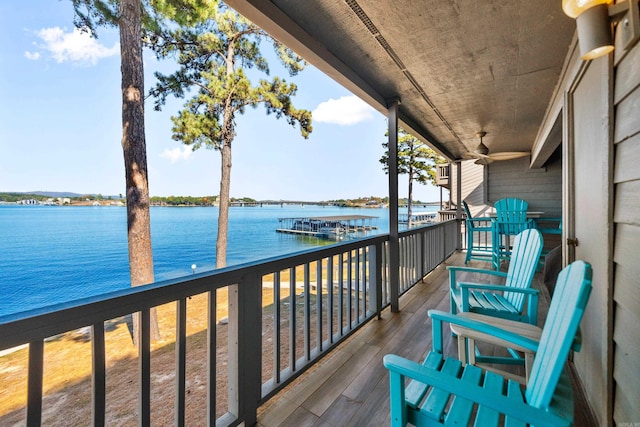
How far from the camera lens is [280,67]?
9.91m

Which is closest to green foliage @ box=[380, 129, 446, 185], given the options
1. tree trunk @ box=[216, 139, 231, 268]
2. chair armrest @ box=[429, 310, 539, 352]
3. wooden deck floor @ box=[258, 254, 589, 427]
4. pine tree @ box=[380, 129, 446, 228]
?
pine tree @ box=[380, 129, 446, 228]

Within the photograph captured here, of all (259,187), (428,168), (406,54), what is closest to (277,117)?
(406,54)

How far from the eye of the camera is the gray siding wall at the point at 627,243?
1035 millimetres

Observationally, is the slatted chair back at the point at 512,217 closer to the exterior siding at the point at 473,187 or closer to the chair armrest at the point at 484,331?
the exterior siding at the point at 473,187

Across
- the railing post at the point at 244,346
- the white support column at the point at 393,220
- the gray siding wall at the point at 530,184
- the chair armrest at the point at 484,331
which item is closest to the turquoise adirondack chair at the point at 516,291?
the chair armrest at the point at 484,331

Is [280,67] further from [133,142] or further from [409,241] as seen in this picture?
[409,241]

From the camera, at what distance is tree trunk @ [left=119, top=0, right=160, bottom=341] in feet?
18.3

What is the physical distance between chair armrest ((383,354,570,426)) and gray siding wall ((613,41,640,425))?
54 cm

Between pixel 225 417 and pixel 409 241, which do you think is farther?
pixel 409 241

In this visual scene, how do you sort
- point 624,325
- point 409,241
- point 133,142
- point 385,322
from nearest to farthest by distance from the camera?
1. point 624,325
2. point 385,322
3. point 409,241
4. point 133,142

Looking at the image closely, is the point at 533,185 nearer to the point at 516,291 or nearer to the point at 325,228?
the point at 516,291

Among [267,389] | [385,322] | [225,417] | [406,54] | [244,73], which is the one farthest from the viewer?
[244,73]

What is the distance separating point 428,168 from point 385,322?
19258 mm

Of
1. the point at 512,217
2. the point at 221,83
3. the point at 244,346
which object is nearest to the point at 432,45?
the point at 244,346
